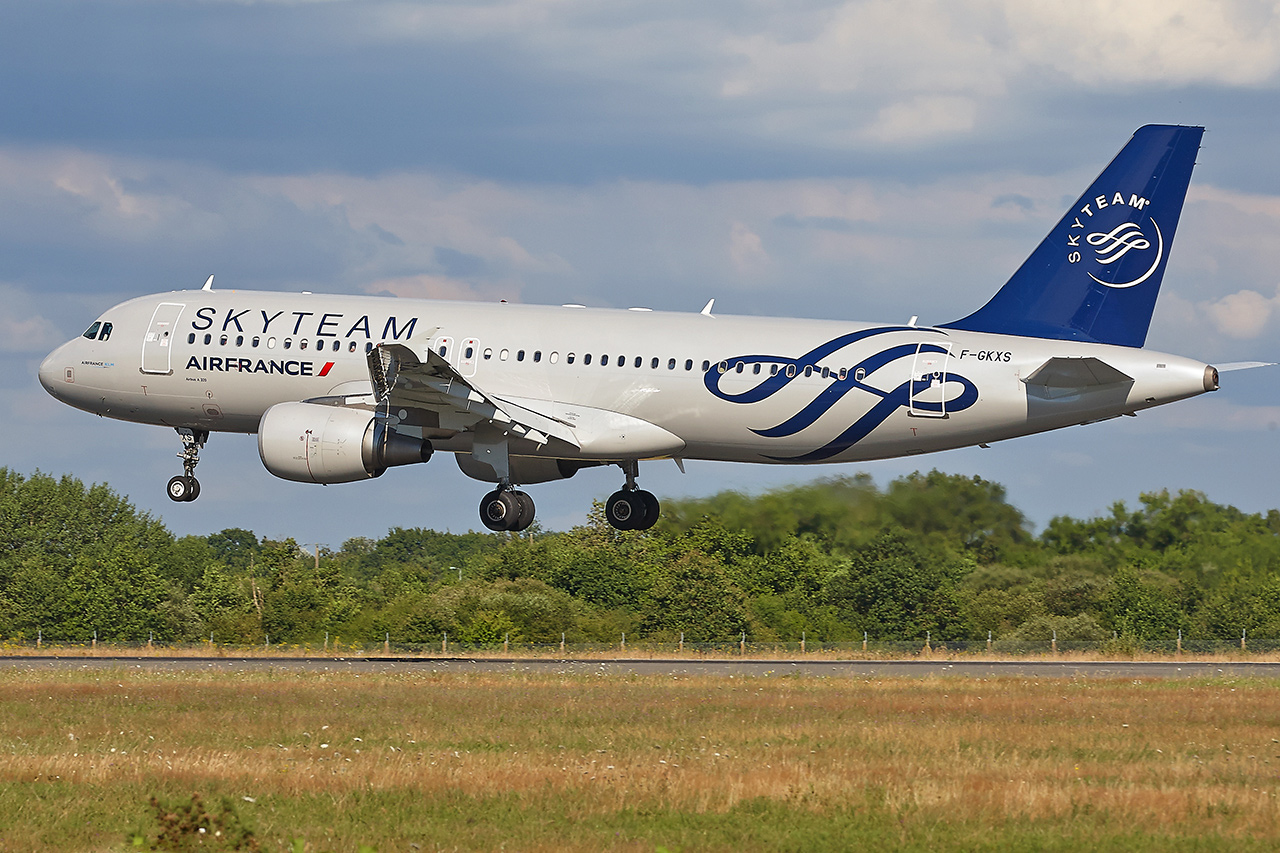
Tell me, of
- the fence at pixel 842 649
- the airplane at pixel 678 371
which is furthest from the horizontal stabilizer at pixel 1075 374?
the fence at pixel 842 649

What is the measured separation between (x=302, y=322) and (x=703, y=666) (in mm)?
19413

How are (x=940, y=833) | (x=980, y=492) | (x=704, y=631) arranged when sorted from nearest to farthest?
1. (x=940, y=833)
2. (x=980, y=492)
3. (x=704, y=631)

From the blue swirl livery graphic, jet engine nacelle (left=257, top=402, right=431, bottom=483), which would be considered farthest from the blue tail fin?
jet engine nacelle (left=257, top=402, right=431, bottom=483)

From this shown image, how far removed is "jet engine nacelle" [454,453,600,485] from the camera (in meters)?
44.6

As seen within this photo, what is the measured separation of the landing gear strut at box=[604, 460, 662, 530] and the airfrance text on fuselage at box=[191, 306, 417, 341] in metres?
7.48

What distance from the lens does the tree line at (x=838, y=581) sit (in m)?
48.9

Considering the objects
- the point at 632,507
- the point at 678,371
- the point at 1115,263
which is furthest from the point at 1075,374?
the point at 632,507

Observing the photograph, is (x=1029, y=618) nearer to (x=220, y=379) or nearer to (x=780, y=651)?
(x=780, y=651)

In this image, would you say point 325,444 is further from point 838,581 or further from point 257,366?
point 838,581

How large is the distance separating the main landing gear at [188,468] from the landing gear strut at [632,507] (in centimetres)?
1167

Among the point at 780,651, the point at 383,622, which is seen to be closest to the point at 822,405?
the point at 780,651

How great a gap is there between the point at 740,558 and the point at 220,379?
915 inches

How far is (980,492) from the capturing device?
161 feet

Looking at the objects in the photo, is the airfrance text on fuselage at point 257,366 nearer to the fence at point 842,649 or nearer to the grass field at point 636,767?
the grass field at point 636,767
